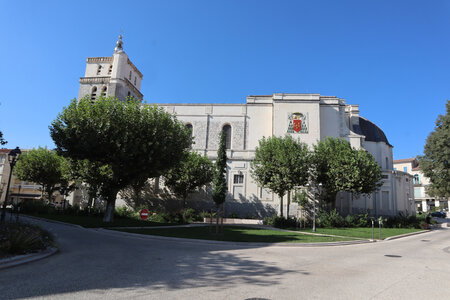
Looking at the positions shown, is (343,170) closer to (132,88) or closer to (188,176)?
(188,176)

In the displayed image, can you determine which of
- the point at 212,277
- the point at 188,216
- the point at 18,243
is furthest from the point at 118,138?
the point at 212,277

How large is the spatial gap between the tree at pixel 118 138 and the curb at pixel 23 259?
1062 cm

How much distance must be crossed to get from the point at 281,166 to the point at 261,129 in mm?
12035

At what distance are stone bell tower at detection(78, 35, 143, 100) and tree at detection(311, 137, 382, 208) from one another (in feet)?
101

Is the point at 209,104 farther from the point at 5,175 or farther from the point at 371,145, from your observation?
the point at 5,175

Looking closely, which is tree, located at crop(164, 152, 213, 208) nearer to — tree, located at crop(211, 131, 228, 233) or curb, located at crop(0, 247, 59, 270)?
tree, located at crop(211, 131, 228, 233)

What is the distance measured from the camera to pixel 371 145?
1692 inches

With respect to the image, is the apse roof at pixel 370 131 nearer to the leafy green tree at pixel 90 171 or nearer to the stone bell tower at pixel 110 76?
the leafy green tree at pixel 90 171

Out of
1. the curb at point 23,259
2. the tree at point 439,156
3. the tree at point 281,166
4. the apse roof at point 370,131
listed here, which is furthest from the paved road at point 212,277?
the apse roof at point 370,131

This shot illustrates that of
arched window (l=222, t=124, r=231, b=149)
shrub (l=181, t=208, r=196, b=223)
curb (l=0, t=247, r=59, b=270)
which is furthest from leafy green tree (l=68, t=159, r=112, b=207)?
curb (l=0, t=247, r=59, b=270)

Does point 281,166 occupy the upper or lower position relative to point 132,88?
lower

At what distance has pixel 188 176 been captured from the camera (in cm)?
3145

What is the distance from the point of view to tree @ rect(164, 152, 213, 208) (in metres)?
31.6

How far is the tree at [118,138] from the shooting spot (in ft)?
63.7
